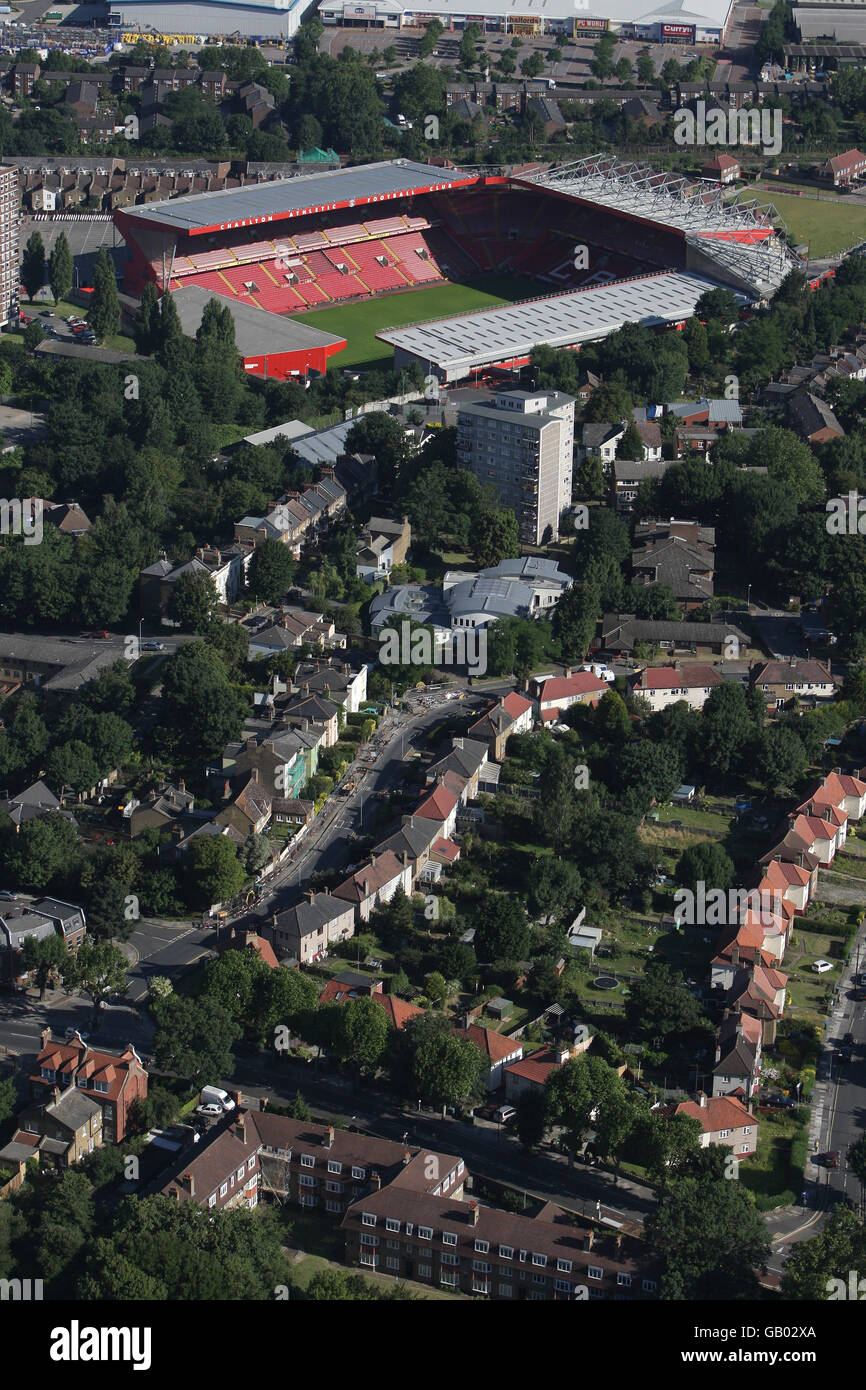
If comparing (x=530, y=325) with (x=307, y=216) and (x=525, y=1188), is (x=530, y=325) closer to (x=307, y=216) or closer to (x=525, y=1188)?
(x=307, y=216)

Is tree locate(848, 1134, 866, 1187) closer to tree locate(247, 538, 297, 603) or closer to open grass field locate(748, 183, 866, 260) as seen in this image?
tree locate(247, 538, 297, 603)

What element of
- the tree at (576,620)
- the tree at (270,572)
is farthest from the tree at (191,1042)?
the tree at (270,572)

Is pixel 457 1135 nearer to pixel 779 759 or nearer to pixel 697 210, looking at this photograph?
pixel 779 759

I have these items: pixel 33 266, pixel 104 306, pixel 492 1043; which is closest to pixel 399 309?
pixel 104 306

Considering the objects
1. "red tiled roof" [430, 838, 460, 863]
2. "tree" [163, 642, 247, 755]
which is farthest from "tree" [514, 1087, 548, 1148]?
"tree" [163, 642, 247, 755]

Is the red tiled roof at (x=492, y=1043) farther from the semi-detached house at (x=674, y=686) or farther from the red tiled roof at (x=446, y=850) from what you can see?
the semi-detached house at (x=674, y=686)
